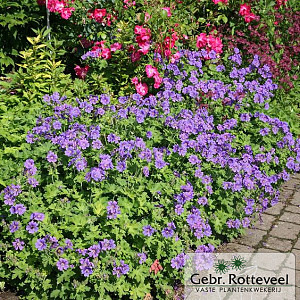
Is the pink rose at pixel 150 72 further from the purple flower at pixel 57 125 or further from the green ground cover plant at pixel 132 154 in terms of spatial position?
the purple flower at pixel 57 125

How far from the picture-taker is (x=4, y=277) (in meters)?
3.68

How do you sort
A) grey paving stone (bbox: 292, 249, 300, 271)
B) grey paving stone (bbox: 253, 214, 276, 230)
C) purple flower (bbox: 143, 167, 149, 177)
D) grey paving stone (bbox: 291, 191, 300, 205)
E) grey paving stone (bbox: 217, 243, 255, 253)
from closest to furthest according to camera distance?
purple flower (bbox: 143, 167, 149, 177) → grey paving stone (bbox: 292, 249, 300, 271) → grey paving stone (bbox: 217, 243, 255, 253) → grey paving stone (bbox: 253, 214, 276, 230) → grey paving stone (bbox: 291, 191, 300, 205)

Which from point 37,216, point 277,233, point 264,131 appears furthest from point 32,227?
point 264,131

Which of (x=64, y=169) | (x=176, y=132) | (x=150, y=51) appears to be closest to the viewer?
(x=64, y=169)

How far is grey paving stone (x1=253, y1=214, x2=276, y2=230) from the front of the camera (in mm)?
4586

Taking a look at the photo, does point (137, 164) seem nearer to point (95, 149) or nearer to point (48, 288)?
point (95, 149)

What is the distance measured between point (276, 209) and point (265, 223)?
325 mm

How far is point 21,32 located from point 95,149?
3197mm

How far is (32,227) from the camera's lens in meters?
3.41

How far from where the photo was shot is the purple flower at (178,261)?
138 inches

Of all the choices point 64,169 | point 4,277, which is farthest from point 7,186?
point 4,277

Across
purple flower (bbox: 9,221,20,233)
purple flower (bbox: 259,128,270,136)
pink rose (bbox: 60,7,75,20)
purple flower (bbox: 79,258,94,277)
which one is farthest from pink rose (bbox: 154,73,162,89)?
purple flower (bbox: 79,258,94,277)

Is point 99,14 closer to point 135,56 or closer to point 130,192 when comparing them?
point 135,56

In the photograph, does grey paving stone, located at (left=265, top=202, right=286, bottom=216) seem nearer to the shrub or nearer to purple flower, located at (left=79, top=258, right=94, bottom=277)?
the shrub
